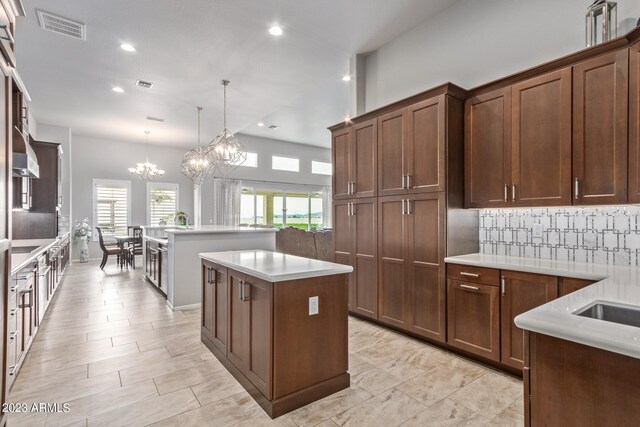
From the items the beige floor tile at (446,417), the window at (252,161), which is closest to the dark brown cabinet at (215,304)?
the beige floor tile at (446,417)

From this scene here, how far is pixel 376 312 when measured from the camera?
3545 mm

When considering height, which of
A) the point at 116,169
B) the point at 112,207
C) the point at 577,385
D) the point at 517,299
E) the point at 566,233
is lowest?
the point at 517,299

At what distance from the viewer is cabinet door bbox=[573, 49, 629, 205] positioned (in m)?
2.12

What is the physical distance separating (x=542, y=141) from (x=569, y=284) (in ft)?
3.57

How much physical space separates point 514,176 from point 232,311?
8.31ft

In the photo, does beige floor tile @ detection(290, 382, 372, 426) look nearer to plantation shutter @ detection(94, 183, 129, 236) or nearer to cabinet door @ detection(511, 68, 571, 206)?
cabinet door @ detection(511, 68, 571, 206)

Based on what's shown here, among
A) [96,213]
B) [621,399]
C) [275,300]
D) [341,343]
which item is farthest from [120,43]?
[96,213]

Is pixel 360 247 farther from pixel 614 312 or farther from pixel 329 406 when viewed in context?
pixel 614 312

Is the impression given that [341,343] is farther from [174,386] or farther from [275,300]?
[174,386]

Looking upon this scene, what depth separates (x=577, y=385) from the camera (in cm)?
101

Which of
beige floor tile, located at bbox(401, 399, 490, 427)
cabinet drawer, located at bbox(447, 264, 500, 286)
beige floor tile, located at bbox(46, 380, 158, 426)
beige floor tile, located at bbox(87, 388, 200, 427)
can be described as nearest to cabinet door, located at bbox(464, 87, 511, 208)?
cabinet drawer, located at bbox(447, 264, 500, 286)

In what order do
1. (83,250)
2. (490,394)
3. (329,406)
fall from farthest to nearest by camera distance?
1. (83,250)
2. (490,394)
3. (329,406)

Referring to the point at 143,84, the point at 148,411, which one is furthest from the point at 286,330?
the point at 143,84

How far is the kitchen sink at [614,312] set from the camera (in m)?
1.27
